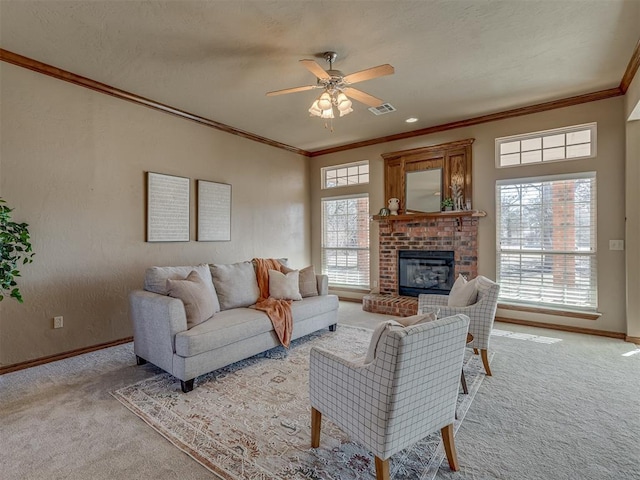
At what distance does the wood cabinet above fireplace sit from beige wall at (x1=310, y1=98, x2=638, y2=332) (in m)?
0.11

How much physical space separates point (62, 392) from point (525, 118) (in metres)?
5.88

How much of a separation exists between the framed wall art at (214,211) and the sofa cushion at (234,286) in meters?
1.20

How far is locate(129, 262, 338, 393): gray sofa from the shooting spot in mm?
2615

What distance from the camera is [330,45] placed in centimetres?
289

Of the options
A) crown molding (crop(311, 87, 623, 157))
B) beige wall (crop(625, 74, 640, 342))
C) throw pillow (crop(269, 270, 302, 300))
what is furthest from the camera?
crown molding (crop(311, 87, 623, 157))

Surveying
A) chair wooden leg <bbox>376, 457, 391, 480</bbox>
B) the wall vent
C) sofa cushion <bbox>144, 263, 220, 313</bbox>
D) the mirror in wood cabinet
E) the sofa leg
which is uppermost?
the wall vent

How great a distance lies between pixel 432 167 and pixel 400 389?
4467 millimetres

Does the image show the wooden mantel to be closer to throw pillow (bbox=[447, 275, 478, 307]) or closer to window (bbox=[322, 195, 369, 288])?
window (bbox=[322, 195, 369, 288])

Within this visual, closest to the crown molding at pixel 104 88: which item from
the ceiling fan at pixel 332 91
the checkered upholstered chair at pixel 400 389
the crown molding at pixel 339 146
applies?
the crown molding at pixel 339 146

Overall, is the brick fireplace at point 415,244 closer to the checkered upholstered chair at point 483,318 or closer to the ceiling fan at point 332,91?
the checkered upholstered chair at point 483,318

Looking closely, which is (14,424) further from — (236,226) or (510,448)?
(236,226)

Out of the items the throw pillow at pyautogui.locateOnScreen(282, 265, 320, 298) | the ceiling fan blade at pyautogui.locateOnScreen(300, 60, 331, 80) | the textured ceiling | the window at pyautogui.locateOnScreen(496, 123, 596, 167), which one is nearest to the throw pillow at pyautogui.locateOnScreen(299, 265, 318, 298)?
the throw pillow at pyautogui.locateOnScreen(282, 265, 320, 298)

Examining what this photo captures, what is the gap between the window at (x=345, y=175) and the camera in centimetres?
608

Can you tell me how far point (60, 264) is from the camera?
330cm
